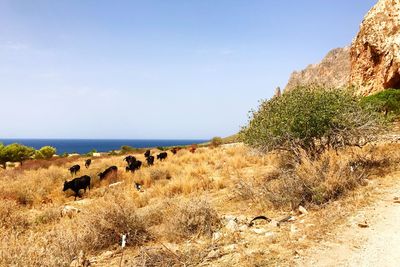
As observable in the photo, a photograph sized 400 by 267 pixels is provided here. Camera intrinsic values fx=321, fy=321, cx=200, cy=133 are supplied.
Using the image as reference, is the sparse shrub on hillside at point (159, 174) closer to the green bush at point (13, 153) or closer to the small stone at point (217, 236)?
the small stone at point (217, 236)

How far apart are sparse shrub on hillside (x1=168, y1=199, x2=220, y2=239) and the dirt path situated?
282cm

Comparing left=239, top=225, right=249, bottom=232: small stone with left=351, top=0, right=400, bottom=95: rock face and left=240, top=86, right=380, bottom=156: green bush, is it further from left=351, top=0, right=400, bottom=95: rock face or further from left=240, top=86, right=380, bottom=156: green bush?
left=351, top=0, right=400, bottom=95: rock face

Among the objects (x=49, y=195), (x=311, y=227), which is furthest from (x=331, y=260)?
(x=49, y=195)

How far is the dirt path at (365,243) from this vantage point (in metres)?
5.47

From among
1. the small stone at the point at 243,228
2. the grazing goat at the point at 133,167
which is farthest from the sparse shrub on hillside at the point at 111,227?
the grazing goat at the point at 133,167

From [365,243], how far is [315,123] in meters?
7.16

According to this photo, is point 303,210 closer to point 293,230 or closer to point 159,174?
point 293,230

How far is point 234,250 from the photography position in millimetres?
→ 6449

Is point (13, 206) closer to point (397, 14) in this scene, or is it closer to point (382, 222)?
point (382, 222)

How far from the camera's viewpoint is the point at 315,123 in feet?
41.5

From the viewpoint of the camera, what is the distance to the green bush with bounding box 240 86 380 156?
487 inches

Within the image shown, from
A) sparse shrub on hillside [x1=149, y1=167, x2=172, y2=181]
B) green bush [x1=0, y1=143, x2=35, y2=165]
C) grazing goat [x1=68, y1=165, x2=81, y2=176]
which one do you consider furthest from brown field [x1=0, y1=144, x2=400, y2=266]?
green bush [x1=0, y1=143, x2=35, y2=165]

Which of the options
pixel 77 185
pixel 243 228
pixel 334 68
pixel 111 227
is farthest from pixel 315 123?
pixel 334 68

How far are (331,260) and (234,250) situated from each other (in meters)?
1.83
